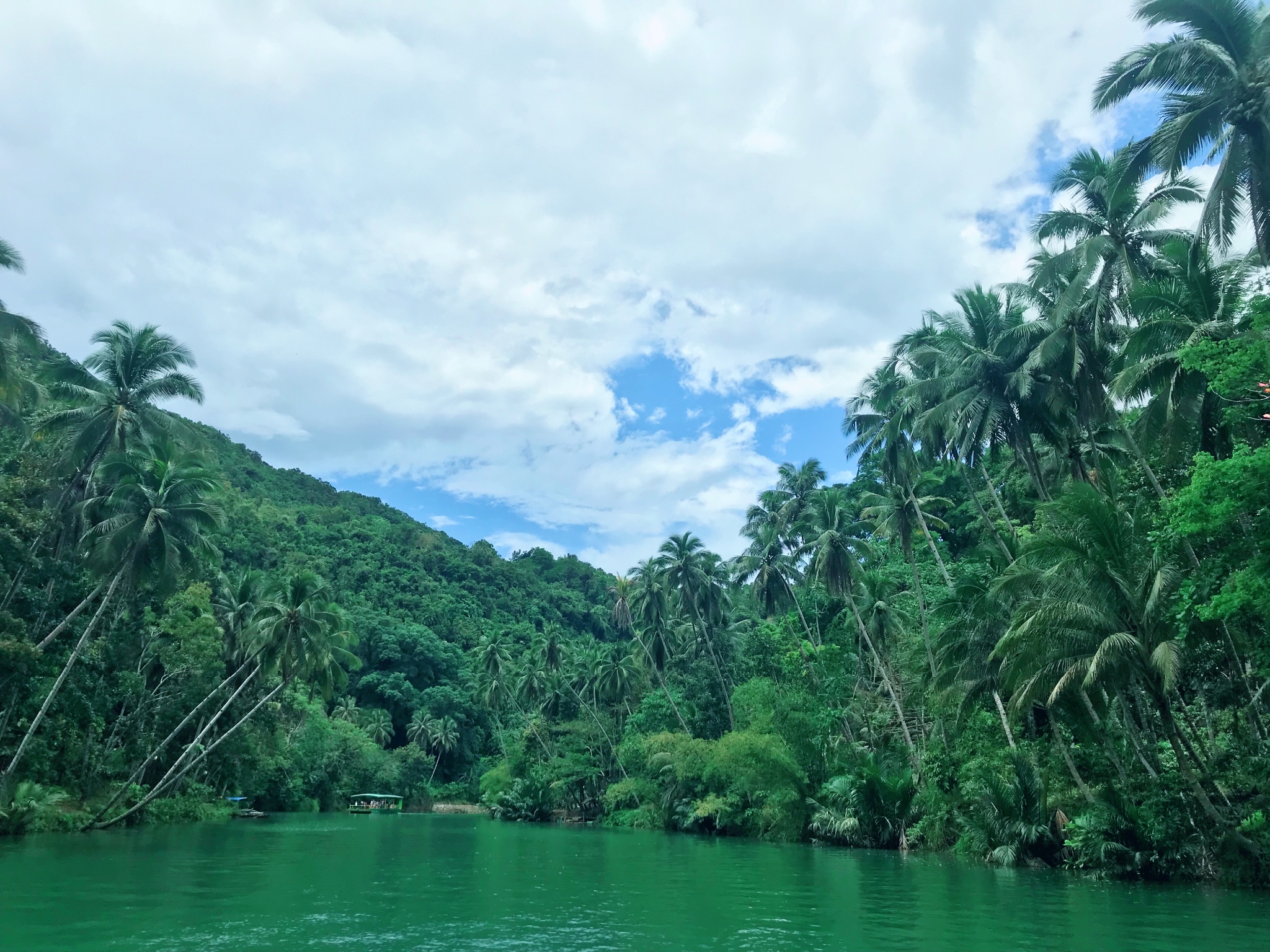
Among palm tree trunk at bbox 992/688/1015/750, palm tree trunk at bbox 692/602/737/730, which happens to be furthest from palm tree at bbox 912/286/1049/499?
palm tree trunk at bbox 692/602/737/730

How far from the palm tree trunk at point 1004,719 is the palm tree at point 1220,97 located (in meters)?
15.6

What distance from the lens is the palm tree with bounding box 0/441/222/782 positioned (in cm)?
3047

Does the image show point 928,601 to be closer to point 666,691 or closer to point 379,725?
point 666,691

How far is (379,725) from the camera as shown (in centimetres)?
9425

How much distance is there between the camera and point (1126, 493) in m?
23.7

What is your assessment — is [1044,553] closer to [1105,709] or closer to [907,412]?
[1105,709]

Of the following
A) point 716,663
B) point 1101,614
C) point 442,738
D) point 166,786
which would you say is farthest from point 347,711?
→ point 1101,614

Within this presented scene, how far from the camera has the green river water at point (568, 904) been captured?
1270 cm

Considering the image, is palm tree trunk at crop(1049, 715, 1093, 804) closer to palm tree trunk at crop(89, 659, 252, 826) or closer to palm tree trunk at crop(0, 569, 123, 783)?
palm tree trunk at crop(0, 569, 123, 783)

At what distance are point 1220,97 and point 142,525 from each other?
109 ft

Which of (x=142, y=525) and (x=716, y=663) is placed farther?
(x=716, y=663)

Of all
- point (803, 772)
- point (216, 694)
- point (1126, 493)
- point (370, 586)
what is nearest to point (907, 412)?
point (1126, 493)

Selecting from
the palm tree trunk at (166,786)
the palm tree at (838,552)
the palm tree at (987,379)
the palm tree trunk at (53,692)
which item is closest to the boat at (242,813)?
the palm tree trunk at (166,786)

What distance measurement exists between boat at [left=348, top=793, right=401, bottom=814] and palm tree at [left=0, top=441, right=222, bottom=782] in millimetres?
48344
